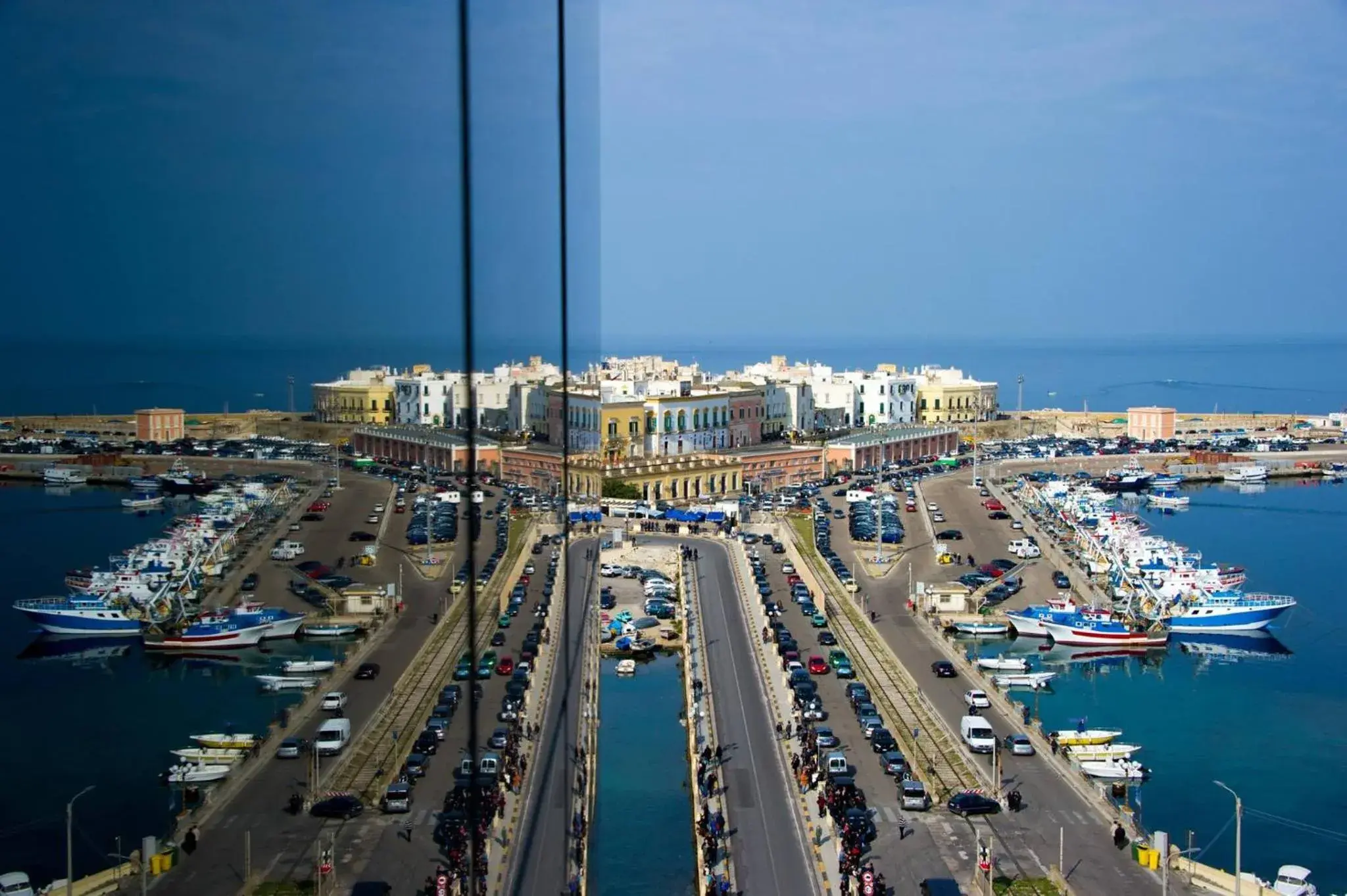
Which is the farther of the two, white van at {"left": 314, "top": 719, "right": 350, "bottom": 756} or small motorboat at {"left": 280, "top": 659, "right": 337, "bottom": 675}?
small motorboat at {"left": 280, "top": 659, "right": 337, "bottom": 675}

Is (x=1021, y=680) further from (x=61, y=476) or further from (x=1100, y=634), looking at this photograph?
(x=61, y=476)

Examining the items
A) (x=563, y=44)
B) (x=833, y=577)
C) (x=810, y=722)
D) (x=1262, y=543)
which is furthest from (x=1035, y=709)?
(x=1262, y=543)

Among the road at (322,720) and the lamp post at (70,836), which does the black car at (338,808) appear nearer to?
the road at (322,720)

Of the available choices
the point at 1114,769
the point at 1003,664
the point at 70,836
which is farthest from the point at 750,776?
the point at 70,836

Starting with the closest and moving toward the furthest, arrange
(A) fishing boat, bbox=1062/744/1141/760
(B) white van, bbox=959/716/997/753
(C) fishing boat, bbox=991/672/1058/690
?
(B) white van, bbox=959/716/997/753 → (A) fishing boat, bbox=1062/744/1141/760 → (C) fishing boat, bbox=991/672/1058/690

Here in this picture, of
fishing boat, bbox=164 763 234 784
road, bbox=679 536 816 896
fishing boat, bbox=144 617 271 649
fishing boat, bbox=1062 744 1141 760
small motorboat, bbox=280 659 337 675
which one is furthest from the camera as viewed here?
fishing boat, bbox=1062 744 1141 760

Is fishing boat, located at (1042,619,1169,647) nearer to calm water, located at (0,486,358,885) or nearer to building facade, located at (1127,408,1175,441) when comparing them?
calm water, located at (0,486,358,885)

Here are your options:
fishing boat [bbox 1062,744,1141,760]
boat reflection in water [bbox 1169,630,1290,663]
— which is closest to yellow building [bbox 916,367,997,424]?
boat reflection in water [bbox 1169,630,1290,663]

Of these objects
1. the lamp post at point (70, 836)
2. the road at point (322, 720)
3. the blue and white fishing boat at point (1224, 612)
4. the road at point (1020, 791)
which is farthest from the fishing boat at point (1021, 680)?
the road at point (322, 720)
